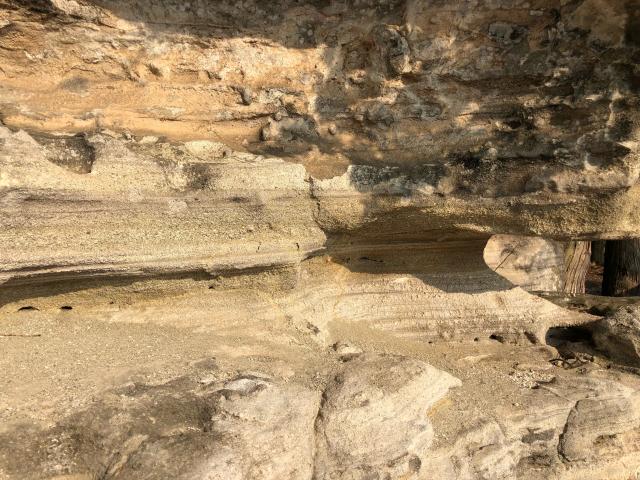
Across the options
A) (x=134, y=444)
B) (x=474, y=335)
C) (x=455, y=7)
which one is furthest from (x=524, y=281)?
(x=134, y=444)

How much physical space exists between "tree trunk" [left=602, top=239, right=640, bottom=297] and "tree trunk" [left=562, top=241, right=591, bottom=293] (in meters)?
0.29

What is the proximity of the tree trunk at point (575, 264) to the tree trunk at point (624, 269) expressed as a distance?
0.94ft

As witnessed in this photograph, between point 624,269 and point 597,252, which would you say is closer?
point 624,269

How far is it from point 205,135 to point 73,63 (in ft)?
2.46

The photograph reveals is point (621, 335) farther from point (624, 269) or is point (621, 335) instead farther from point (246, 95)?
point (624, 269)

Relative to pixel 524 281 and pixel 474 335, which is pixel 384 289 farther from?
pixel 524 281

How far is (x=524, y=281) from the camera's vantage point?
5562 millimetres

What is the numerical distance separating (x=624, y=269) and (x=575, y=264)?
54cm

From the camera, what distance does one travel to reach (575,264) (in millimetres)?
6848

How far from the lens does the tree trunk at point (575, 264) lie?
675cm

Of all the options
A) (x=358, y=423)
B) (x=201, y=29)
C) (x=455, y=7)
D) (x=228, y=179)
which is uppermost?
(x=455, y=7)

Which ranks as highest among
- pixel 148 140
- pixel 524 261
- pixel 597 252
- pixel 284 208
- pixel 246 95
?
pixel 246 95

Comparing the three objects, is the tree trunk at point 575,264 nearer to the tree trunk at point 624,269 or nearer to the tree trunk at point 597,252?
the tree trunk at point 624,269

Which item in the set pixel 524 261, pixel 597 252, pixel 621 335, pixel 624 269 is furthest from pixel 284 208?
pixel 597 252
